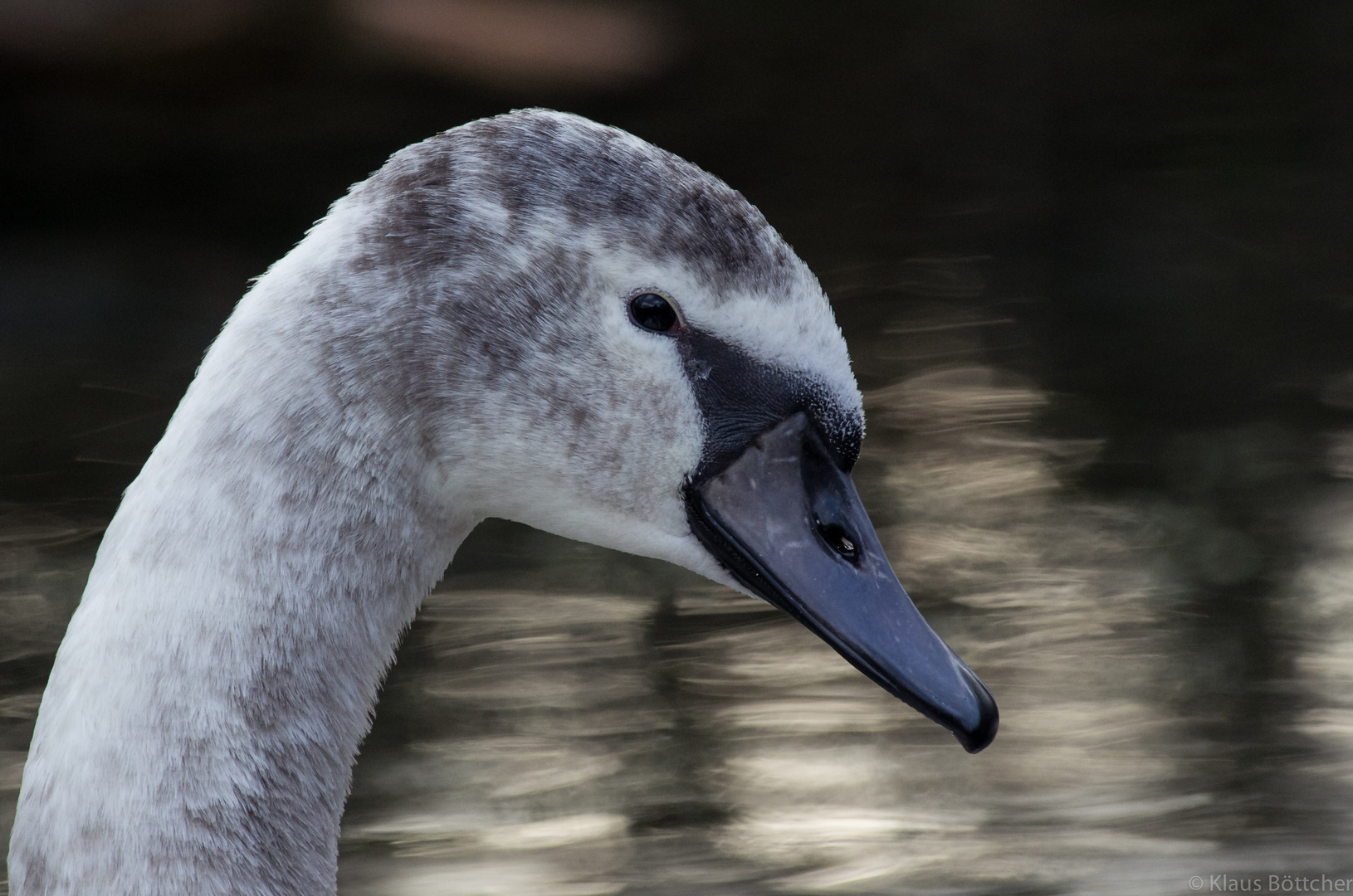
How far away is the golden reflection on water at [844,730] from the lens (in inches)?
132

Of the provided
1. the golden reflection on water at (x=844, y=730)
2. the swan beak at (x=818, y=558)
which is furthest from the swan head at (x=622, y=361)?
the golden reflection on water at (x=844, y=730)

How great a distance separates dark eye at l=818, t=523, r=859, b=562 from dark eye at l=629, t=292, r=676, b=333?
10.8 inches

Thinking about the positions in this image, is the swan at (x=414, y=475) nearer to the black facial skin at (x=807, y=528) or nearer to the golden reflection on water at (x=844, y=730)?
the black facial skin at (x=807, y=528)

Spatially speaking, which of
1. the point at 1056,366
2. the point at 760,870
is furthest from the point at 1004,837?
the point at 1056,366

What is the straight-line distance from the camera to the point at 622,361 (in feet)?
5.50

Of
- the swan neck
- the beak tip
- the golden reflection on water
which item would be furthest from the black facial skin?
the golden reflection on water

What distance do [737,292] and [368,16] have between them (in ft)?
20.8

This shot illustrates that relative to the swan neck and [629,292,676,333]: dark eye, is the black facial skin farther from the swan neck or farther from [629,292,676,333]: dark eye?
the swan neck

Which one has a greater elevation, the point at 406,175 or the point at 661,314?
the point at 406,175

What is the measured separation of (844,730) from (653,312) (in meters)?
2.27

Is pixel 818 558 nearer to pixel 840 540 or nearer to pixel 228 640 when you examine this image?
pixel 840 540

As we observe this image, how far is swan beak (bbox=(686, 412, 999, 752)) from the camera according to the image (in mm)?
1723

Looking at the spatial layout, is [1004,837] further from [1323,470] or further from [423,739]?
[1323,470]

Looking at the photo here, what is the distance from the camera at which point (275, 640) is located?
1.54m
